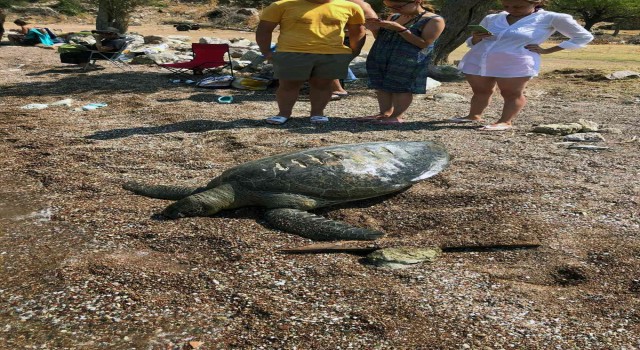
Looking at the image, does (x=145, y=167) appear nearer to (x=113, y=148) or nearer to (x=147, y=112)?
(x=113, y=148)

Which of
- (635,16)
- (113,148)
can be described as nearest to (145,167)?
(113,148)

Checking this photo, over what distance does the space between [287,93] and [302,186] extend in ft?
9.36

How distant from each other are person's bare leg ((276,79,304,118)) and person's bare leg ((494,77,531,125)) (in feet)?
6.95

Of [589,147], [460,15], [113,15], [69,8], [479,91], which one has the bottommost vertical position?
[69,8]

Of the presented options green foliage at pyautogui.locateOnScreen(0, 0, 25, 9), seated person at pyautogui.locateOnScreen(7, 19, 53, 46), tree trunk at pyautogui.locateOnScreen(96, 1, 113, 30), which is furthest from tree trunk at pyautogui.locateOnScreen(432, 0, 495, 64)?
green foliage at pyautogui.locateOnScreen(0, 0, 25, 9)

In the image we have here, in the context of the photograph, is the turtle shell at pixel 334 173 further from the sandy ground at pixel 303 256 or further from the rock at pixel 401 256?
the rock at pixel 401 256

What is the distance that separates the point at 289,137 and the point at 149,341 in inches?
145

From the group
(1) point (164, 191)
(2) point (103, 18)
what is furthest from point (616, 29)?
(1) point (164, 191)

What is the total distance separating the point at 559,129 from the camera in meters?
→ 6.26

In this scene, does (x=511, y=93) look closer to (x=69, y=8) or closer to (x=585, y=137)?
(x=585, y=137)

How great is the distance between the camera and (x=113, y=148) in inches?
209

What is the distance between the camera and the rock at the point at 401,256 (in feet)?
9.70

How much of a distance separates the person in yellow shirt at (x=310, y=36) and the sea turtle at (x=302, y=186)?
2.04 meters

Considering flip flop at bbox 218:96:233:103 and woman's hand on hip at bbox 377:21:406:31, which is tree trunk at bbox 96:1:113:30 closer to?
flip flop at bbox 218:96:233:103
